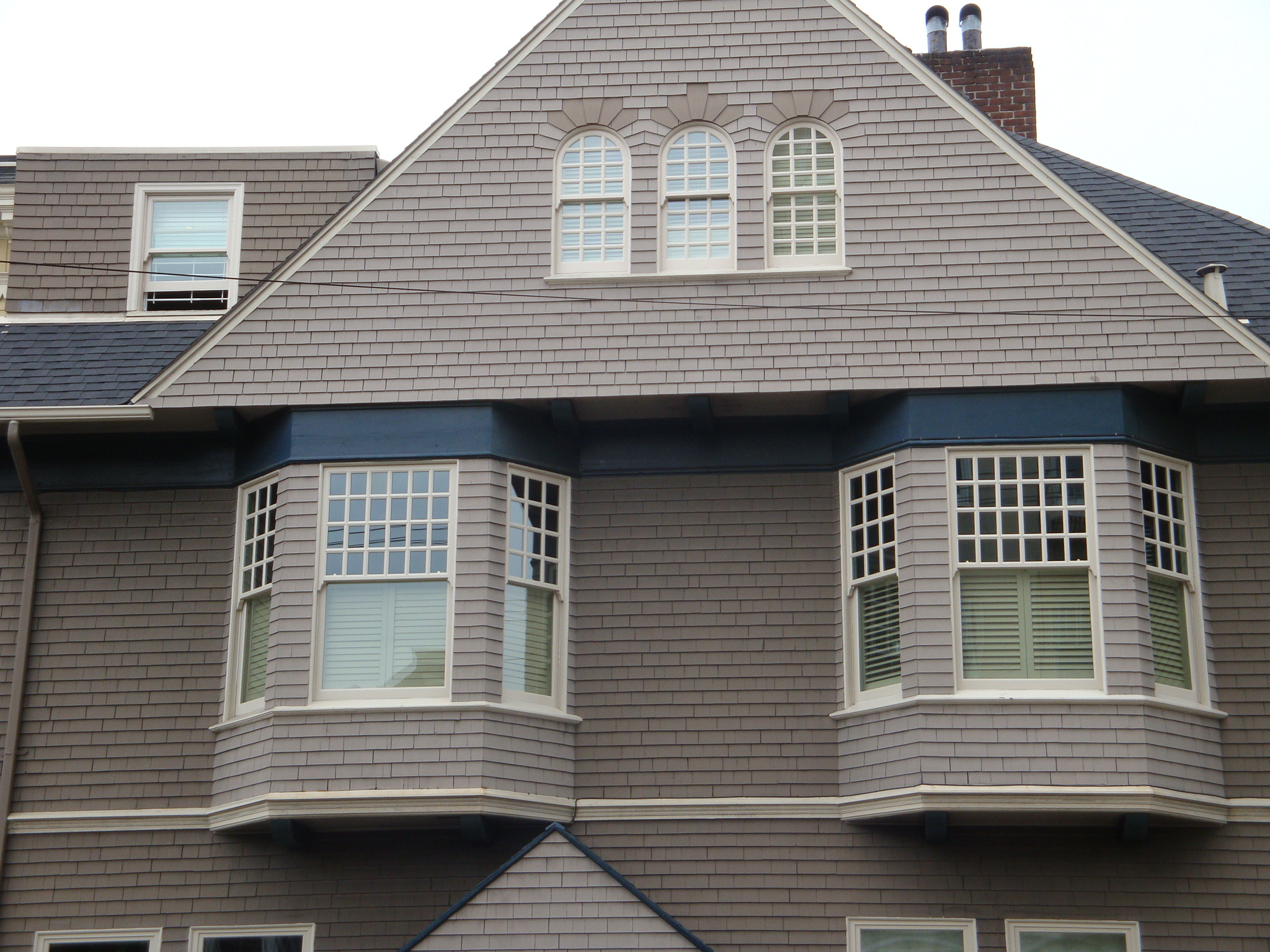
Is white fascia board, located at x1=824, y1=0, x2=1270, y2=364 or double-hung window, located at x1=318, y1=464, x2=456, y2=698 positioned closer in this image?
double-hung window, located at x1=318, y1=464, x2=456, y2=698

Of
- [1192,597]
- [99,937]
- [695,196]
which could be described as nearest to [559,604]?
[695,196]

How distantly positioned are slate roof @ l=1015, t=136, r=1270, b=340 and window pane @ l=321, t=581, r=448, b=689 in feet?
26.2

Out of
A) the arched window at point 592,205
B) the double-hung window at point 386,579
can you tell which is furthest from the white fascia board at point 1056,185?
the double-hung window at point 386,579

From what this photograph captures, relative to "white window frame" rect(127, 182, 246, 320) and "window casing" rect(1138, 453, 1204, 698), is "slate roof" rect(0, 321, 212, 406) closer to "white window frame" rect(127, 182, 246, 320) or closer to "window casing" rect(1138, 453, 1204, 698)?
"white window frame" rect(127, 182, 246, 320)

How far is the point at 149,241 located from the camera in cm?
1883

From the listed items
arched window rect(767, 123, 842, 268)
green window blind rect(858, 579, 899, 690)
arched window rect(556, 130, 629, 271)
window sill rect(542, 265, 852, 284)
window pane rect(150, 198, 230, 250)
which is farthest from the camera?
window pane rect(150, 198, 230, 250)

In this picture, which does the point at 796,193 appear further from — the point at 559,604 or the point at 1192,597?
the point at 1192,597

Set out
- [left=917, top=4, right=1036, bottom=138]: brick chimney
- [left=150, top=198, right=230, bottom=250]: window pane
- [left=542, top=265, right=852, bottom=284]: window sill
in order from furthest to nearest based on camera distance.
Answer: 1. [left=917, top=4, right=1036, bottom=138]: brick chimney
2. [left=150, top=198, right=230, bottom=250]: window pane
3. [left=542, top=265, right=852, bottom=284]: window sill

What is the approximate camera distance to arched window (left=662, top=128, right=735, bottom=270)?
54.9ft

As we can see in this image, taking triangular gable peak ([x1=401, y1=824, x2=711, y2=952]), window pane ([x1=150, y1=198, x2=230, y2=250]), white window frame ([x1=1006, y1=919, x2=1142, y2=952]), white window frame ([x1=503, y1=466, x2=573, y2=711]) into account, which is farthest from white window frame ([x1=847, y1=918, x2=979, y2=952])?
window pane ([x1=150, y1=198, x2=230, y2=250])

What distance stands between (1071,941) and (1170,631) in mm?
3019

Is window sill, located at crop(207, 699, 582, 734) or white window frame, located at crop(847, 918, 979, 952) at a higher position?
window sill, located at crop(207, 699, 582, 734)

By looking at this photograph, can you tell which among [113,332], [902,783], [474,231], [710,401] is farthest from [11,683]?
[902,783]

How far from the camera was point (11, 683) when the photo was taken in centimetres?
1650
